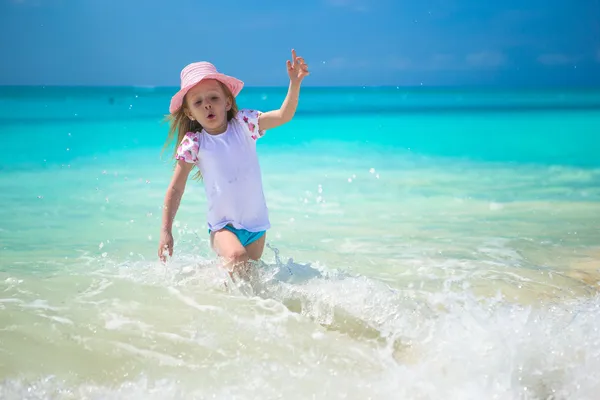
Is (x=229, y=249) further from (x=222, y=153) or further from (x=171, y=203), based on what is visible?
(x=222, y=153)

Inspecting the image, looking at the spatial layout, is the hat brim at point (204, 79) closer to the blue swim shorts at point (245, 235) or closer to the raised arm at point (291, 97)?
the raised arm at point (291, 97)

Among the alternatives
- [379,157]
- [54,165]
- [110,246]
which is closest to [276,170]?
[379,157]

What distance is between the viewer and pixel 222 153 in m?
3.59

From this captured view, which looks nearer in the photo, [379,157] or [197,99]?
[197,99]

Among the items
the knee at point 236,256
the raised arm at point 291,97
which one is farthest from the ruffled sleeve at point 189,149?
the knee at point 236,256

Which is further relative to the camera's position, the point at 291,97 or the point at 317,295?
the point at 291,97

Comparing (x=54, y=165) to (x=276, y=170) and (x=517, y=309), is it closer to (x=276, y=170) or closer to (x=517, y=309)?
(x=276, y=170)

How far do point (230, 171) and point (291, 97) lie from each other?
520 millimetres

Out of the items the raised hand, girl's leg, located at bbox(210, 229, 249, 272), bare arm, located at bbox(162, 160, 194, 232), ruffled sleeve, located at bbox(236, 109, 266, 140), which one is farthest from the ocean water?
the raised hand

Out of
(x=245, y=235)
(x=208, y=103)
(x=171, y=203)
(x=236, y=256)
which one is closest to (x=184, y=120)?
(x=208, y=103)

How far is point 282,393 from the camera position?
2439 mm

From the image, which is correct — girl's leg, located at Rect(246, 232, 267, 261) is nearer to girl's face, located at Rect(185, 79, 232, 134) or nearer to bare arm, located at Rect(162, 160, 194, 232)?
bare arm, located at Rect(162, 160, 194, 232)

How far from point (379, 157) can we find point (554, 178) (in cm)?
336

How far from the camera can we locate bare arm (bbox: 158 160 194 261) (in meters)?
3.49
